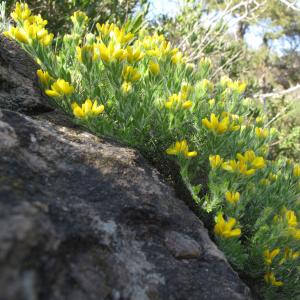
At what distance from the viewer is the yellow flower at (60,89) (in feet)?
6.54

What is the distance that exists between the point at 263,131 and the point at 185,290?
154cm

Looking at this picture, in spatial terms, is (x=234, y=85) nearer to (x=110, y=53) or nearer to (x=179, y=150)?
(x=179, y=150)

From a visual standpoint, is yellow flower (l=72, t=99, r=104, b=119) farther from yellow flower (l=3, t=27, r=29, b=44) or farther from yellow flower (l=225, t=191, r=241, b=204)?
yellow flower (l=225, t=191, r=241, b=204)

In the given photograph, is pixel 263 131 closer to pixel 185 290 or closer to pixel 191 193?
pixel 191 193

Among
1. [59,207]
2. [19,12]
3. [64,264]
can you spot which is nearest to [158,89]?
[19,12]

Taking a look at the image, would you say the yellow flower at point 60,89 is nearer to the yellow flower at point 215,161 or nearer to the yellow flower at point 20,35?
the yellow flower at point 20,35

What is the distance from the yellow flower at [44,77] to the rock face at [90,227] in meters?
0.27

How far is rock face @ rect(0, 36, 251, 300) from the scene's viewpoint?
2.99 ft

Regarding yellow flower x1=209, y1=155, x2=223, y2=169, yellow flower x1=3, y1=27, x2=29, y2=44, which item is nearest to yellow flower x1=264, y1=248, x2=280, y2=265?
yellow flower x1=209, y1=155, x2=223, y2=169

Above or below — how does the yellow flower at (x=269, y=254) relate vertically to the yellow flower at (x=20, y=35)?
A: below

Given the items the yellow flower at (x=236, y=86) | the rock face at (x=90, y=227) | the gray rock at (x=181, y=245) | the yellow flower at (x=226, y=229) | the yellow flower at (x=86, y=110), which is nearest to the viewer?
the rock face at (x=90, y=227)

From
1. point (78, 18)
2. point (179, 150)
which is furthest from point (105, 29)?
point (179, 150)

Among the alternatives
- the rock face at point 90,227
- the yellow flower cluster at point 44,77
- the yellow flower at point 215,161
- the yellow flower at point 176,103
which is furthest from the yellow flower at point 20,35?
the yellow flower at point 215,161

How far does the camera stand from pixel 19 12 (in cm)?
241
